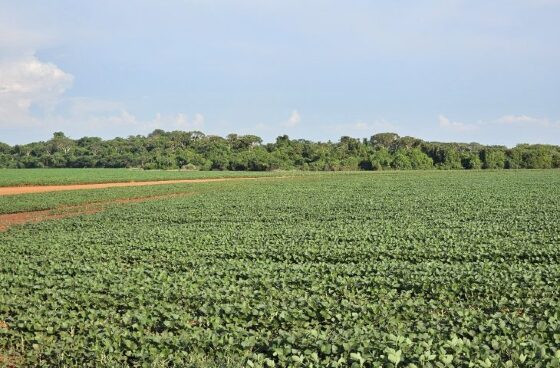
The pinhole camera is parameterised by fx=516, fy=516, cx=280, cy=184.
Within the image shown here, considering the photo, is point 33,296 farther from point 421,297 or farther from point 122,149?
point 122,149

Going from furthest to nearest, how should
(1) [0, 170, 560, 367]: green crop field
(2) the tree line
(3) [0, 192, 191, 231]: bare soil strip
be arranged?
(2) the tree line
(3) [0, 192, 191, 231]: bare soil strip
(1) [0, 170, 560, 367]: green crop field

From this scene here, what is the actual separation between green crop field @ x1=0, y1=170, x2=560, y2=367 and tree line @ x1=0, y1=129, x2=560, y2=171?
10073cm

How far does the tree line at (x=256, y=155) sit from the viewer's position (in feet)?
404

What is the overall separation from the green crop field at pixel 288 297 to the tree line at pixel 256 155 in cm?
10073

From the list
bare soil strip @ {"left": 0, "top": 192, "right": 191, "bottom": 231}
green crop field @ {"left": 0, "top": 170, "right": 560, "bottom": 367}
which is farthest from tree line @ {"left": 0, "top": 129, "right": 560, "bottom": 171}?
green crop field @ {"left": 0, "top": 170, "right": 560, "bottom": 367}

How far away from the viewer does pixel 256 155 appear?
407ft

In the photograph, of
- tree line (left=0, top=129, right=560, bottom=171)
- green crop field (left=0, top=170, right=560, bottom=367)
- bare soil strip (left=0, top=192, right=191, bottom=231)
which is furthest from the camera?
tree line (left=0, top=129, right=560, bottom=171)

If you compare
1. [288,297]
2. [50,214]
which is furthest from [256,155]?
[288,297]

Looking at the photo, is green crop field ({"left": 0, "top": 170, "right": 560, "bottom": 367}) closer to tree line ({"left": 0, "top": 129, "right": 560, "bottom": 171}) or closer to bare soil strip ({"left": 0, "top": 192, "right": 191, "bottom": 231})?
bare soil strip ({"left": 0, "top": 192, "right": 191, "bottom": 231})

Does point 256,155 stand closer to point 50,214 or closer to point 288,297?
point 50,214

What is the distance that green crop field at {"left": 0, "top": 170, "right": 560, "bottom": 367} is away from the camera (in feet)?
23.7

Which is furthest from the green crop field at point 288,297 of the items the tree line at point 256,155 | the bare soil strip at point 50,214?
the tree line at point 256,155

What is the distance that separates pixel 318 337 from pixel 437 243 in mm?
10360

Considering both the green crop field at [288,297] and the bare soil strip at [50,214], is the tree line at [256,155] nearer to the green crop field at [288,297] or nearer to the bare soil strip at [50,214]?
the bare soil strip at [50,214]
